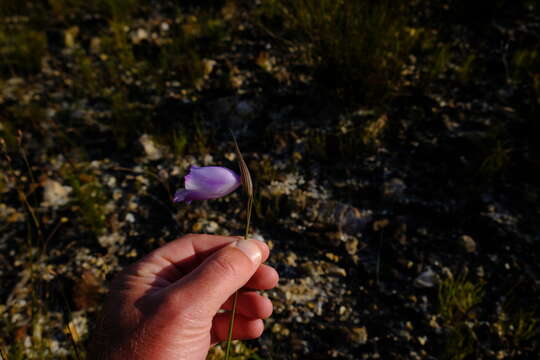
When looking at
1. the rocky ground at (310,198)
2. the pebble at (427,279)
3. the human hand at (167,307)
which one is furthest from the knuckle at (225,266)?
the pebble at (427,279)

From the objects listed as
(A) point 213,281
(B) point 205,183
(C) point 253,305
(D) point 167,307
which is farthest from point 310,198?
(D) point 167,307

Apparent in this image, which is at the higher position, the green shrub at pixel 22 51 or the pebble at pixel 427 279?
the green shrub at pixel 22 51

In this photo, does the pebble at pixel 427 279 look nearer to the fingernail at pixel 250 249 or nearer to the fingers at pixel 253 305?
the fingers at pixel 253 305

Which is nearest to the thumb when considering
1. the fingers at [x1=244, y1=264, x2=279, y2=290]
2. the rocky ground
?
the fingers at [x1=244, y1=264, x2=279, y2=290]

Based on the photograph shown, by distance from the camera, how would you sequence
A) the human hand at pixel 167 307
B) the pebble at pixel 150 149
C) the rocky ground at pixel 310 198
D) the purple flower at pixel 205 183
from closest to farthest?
the human hand at pixel 167 307
the purple flower at pixel 205 183
the rocky ground at pixel 310 198
the pebble at pixel 150 149

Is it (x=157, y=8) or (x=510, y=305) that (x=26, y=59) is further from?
(x=510, y=305)

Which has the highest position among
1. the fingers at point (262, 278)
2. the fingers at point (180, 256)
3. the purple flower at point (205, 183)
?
the purple flower at point (205, 183)

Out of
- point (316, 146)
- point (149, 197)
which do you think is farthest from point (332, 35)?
point (149, 197)

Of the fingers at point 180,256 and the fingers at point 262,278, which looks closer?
the fingers at point 180,256
